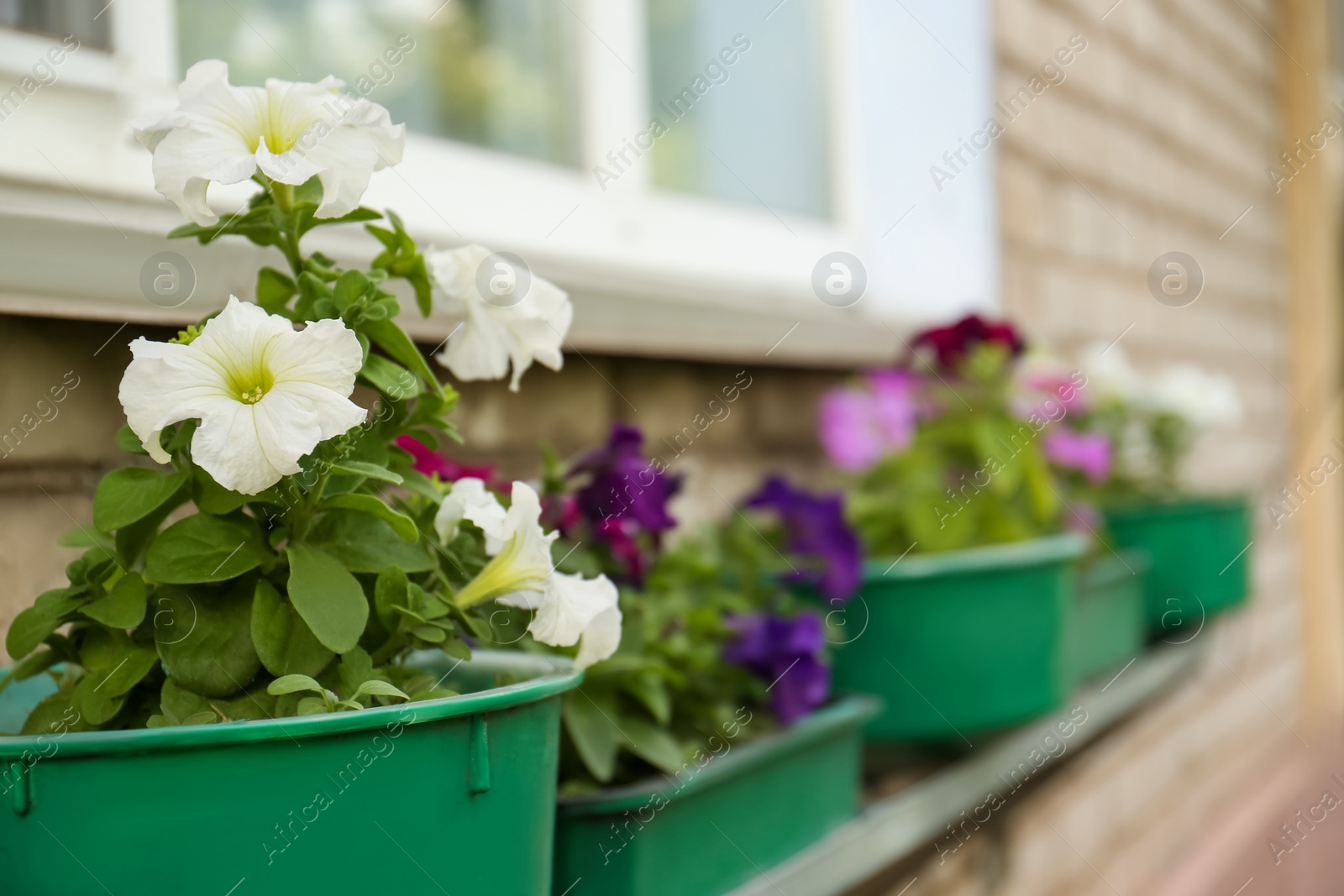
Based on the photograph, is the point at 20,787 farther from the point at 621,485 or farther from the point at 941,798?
the point at 941,798

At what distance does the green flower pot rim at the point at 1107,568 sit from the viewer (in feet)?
4.50

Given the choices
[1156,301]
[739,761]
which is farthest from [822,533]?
[1156,301]

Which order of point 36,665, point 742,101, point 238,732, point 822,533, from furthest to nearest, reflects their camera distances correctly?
point 742,101 → point 822,533 → point 36,665 → point 238,732

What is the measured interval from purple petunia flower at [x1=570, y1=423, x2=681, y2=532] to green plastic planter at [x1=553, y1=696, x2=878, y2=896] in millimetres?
165

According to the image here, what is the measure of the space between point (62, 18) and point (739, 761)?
0.65 metres

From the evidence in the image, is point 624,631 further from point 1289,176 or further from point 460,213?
point 1289,176

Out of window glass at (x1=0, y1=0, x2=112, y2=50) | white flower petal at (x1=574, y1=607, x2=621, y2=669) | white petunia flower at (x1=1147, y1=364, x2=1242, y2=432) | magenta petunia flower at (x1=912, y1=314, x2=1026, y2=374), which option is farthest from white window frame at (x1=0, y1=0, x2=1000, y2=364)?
white petunia flower at (x1=1147, y1=364, x2=1242, y2=432)

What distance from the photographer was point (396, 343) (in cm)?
54

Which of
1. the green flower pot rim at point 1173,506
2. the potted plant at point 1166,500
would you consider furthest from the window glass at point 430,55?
the green flower pot rim at point 1173,506

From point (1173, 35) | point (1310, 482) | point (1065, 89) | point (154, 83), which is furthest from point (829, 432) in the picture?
point (1310, 482)

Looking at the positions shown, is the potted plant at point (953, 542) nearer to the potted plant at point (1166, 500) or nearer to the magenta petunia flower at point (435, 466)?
the potted plant at point (1166, 500)

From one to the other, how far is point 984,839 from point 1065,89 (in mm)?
1252

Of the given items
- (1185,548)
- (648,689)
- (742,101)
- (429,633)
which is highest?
(742,101)

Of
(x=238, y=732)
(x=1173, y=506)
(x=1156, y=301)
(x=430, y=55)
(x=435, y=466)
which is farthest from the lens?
(x=1156, y=301)
